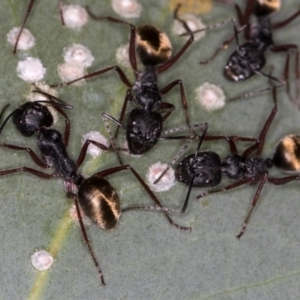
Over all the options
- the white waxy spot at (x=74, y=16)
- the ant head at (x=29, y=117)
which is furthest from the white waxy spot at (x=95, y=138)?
the white waxy spot at (x=74, y=16)

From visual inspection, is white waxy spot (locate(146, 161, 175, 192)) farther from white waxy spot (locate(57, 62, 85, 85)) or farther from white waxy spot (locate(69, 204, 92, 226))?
white waxy spot (locate(57, 62, 85, 85))

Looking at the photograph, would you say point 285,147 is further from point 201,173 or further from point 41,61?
point 41,61

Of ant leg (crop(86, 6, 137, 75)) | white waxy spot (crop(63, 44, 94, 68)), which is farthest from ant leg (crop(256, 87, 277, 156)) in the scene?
white waxy spot (crop(63, 44, 94, 68))

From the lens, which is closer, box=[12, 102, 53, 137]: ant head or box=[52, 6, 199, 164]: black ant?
box=[12, 102, 53, 137]: ant head

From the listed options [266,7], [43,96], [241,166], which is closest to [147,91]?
[43,96]

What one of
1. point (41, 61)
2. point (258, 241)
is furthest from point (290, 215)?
point (41, 61)

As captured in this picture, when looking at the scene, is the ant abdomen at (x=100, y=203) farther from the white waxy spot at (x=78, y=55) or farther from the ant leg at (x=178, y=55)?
the ant leg at (x=178, y=55)
